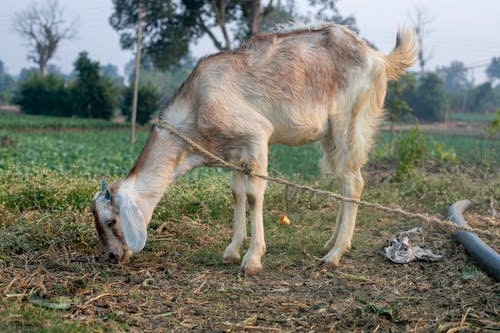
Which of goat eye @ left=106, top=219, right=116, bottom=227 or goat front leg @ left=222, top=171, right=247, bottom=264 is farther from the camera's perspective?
goat front leg @ left=222, top=171, right=247, bottom=264

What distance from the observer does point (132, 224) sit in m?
4.76

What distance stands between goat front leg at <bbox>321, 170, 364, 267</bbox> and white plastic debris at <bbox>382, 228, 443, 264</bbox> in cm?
41

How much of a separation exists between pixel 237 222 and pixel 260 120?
1.18 meters

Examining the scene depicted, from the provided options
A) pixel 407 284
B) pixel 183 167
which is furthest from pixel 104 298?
pixel 407 284

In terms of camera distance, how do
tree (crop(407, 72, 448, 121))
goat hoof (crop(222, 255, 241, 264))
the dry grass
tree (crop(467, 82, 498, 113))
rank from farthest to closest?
tree (crop(467, 82, 498, 113)) → tree (crop(407, 72, 448, 121)) → goat hoof (crop(222, 255, 241, 264)) → the dry grass

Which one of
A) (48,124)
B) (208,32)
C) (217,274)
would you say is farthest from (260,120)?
(48,124)

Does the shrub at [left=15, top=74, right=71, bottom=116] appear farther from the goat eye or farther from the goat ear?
the goat ear

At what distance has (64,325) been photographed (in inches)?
138

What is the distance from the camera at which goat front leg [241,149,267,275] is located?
5.08m

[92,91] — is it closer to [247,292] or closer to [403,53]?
[403,53]

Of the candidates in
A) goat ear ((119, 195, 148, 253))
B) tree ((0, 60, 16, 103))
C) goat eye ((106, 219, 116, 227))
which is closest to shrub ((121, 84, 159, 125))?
tree ((0, 60, 16, 103))

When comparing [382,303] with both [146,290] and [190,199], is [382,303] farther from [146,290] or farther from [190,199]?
[190,199]

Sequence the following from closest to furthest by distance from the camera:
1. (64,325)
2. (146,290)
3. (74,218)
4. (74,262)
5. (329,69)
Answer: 1. (64,325)
2. (146,290)
3. (74,262)
4. (329,69)
5. (74,218)

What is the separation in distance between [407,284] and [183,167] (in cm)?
227
